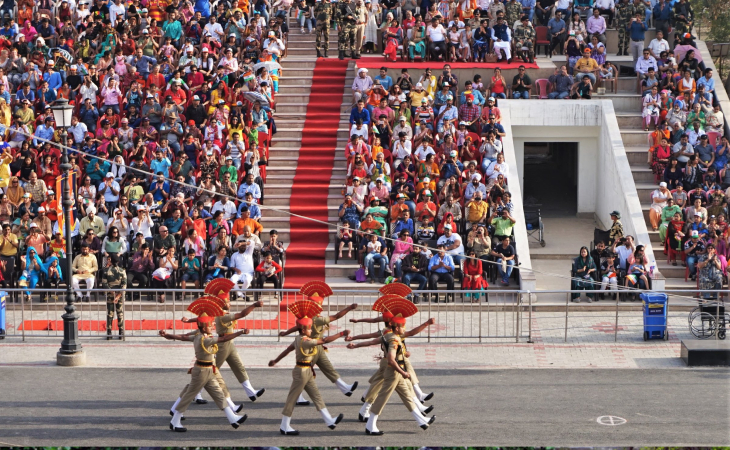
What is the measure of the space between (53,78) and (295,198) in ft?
23.4

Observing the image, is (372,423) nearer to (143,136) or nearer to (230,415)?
(230,415)

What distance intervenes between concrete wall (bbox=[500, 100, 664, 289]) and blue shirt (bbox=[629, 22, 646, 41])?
2.58m

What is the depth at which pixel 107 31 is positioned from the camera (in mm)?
29906

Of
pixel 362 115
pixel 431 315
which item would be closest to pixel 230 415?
pixel 431 315

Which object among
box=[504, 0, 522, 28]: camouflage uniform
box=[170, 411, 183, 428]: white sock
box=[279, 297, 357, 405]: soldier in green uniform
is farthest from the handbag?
box=[504, 0, 522, 28]: camouflage uniform

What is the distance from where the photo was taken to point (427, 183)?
24.5 metres

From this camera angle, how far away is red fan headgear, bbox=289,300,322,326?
50.9ft

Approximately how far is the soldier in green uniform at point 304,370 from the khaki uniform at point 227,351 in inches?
44.3

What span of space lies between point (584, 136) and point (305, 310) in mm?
14580

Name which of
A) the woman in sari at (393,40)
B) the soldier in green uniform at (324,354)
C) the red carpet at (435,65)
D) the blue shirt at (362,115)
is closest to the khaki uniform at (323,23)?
the woman in sari at (393,40)

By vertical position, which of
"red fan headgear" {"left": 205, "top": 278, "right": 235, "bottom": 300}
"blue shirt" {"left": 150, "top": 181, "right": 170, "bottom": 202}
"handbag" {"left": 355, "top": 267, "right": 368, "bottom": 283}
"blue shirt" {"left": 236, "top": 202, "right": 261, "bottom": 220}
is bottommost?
"handbag" {"left": 355, "top": 267, "right": 368, "bottom": 283}

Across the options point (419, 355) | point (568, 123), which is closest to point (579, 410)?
point (419, 355)

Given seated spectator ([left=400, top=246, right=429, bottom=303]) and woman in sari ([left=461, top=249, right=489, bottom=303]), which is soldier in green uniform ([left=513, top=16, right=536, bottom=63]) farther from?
seated spectator ([left=400, top=246, right=429, bottom=303])

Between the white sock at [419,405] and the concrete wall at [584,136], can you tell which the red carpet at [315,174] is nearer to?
the concrete wall at [584,136]
